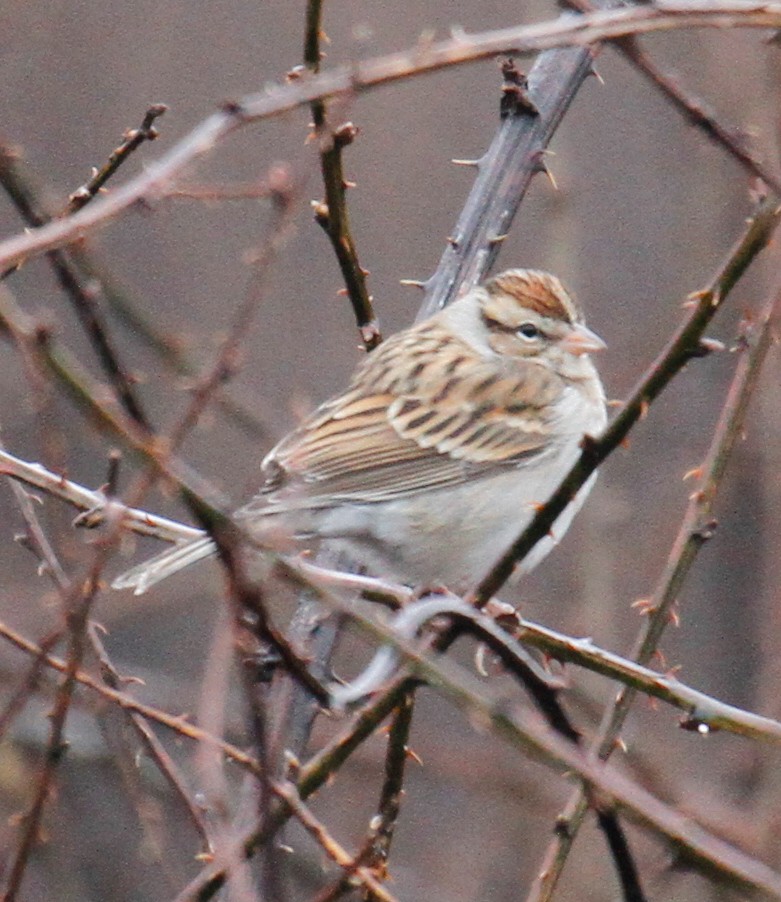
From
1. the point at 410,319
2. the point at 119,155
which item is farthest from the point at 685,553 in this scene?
the point at 410,319

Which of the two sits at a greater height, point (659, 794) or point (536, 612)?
point (536, 612)

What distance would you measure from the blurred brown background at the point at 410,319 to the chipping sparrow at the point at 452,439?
0.26 m

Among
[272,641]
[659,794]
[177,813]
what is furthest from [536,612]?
[272,641]

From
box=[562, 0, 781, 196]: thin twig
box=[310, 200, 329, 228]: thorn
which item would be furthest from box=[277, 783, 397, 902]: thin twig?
box=[310, 200, 329, 228]: thorn

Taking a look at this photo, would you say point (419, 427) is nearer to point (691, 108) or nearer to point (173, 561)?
point (173, 561)

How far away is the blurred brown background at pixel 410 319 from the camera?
582cm

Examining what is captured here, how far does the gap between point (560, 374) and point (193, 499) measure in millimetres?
3506

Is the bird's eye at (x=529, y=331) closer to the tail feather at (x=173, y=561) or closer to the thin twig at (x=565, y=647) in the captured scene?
the thin twig at (x=565, y=647)

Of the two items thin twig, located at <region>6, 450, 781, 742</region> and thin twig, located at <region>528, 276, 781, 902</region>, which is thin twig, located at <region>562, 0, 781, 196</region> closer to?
thin twig, located at <region>528, 276, 781, 902</region>

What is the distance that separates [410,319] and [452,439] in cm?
373

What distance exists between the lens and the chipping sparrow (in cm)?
455

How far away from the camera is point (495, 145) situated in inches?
170

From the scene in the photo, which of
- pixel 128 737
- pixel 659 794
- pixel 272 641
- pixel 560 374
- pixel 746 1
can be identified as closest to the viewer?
pixel 272 641

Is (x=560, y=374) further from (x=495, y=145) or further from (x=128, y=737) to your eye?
(x=128, y=737)
